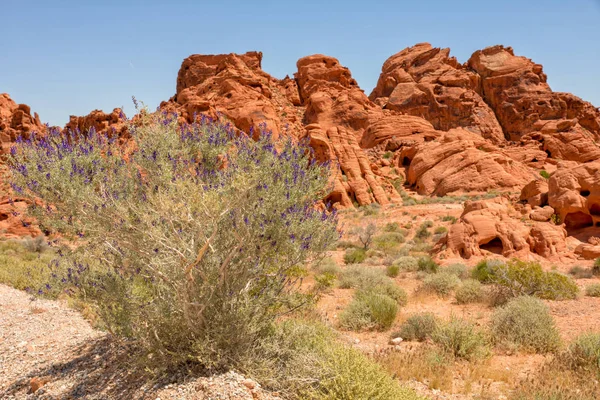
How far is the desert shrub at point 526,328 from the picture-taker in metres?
6.30

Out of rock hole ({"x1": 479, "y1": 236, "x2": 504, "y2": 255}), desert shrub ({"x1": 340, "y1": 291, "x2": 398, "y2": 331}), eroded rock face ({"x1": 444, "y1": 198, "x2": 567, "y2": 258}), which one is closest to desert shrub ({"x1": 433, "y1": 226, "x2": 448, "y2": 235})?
eroded rock face ({"x1": 444, "y1": 198, "x2": 567, "y2": 258})

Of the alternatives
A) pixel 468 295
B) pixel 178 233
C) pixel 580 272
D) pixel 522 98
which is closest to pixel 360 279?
pixel 468 295

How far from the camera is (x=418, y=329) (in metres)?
7.07

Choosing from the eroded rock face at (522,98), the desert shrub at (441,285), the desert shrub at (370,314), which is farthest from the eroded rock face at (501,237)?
the eroded rock face at (522,98)

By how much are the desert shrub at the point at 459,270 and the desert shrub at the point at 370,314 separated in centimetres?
580

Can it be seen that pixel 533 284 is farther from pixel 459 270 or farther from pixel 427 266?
pixel 427 266

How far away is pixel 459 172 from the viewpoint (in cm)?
3497

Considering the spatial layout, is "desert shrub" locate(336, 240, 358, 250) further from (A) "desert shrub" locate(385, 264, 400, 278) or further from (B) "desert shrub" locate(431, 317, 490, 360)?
(B) "desert shrub" locate(431, 317, 490, 360)

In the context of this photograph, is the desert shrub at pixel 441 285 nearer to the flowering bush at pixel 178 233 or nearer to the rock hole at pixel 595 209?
the flowering bush at pixel 178 233

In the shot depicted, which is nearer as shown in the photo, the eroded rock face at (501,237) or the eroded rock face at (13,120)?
the eroded rock face at (501,237)

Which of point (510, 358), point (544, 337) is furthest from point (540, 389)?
point (544, 337)

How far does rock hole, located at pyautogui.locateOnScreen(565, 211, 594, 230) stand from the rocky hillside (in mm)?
43

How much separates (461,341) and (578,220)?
14.4 meters

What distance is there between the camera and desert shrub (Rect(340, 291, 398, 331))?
7746 mm
